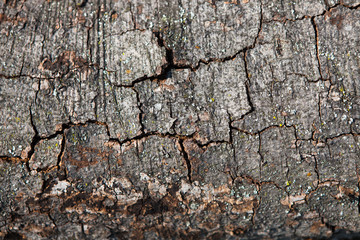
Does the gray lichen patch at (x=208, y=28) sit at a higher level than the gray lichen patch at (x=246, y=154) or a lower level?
higher

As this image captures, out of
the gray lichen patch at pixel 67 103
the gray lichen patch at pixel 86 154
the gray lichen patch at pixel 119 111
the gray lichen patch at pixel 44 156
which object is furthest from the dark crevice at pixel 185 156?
the gray lichen patch at pixel 44 156

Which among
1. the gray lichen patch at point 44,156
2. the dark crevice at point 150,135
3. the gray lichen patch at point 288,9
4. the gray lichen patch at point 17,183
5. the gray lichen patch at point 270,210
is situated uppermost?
the gray lichen patch at point 288,9

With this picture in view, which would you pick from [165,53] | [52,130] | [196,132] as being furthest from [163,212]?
[165,53]

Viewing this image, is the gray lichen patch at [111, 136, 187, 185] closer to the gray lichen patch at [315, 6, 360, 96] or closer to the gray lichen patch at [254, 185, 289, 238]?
the gray lichen patch at [254, 185, 289, 238]

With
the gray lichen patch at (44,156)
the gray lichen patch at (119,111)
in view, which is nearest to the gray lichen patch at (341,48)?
the gray lichen patch at (119,111)

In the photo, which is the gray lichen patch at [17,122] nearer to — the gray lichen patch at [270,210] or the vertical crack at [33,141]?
the vertical crack at [33,141]

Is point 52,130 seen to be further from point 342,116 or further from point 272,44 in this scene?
point 342,116

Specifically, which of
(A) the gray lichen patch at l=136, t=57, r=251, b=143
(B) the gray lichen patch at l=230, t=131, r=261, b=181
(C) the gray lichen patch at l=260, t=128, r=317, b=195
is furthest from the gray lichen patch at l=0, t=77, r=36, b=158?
(C) the gray lichen patch at l=260, t=128, r=317, b=195
